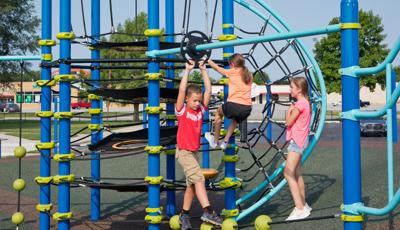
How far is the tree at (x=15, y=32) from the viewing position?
3531 cm

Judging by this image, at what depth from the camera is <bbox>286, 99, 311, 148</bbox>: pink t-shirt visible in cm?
530

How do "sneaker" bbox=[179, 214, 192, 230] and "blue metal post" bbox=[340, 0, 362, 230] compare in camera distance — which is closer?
"blue metal post" bbox=[340, 0, 362, 230]

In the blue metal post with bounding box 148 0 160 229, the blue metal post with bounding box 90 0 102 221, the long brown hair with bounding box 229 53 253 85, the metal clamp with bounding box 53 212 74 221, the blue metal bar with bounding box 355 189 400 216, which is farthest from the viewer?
the blue metal post with bounding box 90 0 102 221

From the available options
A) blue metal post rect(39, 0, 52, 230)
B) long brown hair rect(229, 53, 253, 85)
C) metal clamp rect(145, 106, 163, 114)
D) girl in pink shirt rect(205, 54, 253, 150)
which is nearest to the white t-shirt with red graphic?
metal clamp rect(145, 106, 163, 114)

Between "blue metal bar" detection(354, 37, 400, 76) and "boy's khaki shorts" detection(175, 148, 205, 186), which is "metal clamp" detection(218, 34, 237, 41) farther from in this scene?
"blue metal bar" detection(354, 37, 400, 76)

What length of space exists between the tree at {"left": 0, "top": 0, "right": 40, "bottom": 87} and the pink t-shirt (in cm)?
3311

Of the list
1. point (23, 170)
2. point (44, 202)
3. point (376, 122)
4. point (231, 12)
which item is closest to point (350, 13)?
point (231, 12)

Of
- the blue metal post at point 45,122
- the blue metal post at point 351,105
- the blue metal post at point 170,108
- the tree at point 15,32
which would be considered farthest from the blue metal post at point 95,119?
the tree at point 15,32

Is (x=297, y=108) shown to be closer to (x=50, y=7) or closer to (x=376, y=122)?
(x=50, y=7)

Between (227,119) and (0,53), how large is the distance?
32.6 meters

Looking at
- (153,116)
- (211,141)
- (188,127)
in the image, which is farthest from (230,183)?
(153,116)

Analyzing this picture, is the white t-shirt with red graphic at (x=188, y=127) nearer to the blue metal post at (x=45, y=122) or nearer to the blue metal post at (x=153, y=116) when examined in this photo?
the blue metal post at (x=153, y=116)

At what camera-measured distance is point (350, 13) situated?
3232mm

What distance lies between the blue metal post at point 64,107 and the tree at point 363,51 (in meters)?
34.4
